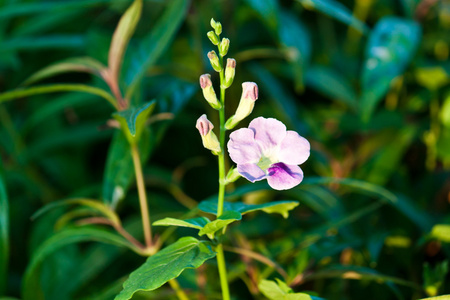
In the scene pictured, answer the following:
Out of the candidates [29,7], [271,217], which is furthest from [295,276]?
[29,7]

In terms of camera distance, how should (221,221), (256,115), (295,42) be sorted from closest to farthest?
(221,221) < (295,42) < (256,115)

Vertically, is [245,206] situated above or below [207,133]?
below

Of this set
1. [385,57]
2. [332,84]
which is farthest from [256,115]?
[385,57]

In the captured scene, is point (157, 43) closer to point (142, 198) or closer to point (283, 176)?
point (142, 198)

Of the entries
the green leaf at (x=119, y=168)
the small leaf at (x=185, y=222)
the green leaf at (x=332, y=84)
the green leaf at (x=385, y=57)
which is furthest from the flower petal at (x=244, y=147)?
the green leaf at (x=332, y=84)

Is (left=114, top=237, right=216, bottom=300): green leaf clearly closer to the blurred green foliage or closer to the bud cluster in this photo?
the bud cluster

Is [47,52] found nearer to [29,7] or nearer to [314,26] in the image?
[29,7]
